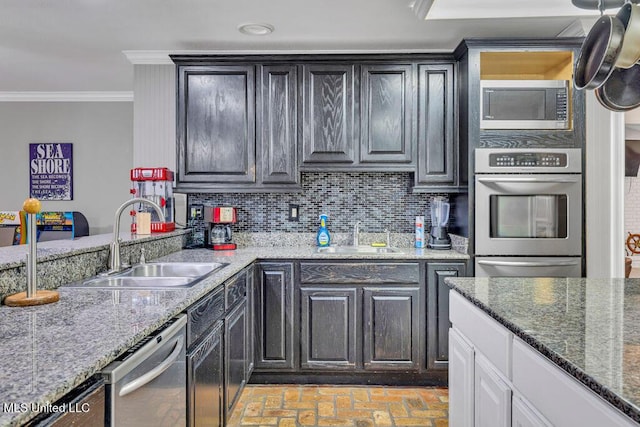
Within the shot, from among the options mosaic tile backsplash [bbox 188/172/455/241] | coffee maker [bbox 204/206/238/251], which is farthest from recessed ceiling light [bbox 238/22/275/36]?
coffee maker [bbox 204/206/238/251]

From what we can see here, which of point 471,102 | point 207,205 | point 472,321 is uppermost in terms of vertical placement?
point 471,102

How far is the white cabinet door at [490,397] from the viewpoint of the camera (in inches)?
48.6

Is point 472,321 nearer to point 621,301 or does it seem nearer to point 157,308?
point 621,301

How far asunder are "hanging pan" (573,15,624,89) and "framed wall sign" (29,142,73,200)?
516 centimetres

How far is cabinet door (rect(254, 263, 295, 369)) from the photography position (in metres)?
2.90

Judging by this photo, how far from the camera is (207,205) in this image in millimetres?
3463

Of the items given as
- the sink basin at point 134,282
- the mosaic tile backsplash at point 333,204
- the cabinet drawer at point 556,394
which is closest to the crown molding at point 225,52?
the mosaic tile backsplash at point 333,204

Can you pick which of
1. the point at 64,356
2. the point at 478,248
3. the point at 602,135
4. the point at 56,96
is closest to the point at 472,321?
the point at 64,356

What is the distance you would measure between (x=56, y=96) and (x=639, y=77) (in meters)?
5.45

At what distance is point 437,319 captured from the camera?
114 inches

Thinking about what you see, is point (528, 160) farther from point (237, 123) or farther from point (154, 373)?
point (154, 373)

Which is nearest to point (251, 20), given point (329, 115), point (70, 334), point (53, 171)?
point (329, 115)

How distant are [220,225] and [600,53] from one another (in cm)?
253

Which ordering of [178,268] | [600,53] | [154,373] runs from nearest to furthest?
[154,373]
[600,53]
[178,268]
